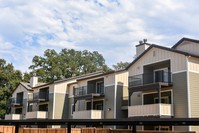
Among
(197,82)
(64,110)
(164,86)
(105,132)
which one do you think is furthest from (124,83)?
(105,132)

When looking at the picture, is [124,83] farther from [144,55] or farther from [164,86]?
[164,86]

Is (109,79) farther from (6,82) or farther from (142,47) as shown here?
(6,82)

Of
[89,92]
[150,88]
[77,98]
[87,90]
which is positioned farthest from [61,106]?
[150,88]

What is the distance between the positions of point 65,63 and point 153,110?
4400cm

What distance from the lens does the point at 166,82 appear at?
24984mm

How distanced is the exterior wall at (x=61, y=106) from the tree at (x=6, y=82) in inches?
700

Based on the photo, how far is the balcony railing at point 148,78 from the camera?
25172 millimetres

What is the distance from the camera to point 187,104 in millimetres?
23516

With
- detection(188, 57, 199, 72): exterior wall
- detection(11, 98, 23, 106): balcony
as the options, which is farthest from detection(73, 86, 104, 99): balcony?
detection(11, 98, 23, 106): balcony

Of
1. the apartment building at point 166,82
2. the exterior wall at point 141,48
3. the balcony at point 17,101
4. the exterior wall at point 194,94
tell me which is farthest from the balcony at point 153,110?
the balcony at point 17,101

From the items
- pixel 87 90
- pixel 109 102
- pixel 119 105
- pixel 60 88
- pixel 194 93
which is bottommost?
pixel 119 105

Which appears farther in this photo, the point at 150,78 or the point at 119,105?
the point at 119,105

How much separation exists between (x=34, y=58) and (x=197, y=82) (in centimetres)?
4442

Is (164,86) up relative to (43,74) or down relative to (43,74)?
down
